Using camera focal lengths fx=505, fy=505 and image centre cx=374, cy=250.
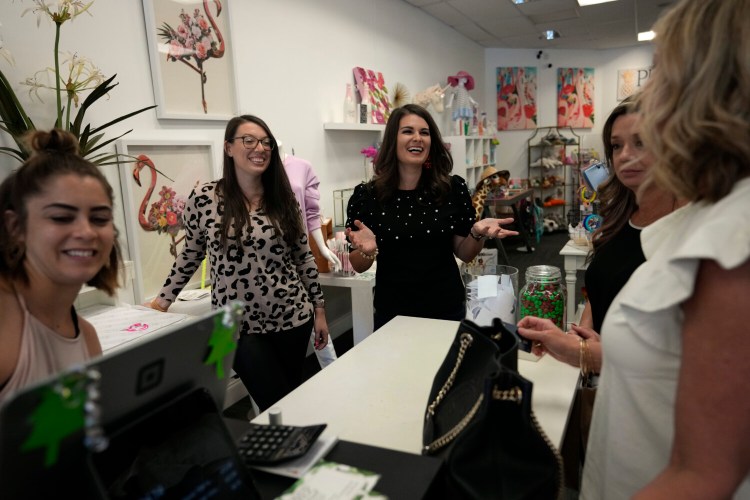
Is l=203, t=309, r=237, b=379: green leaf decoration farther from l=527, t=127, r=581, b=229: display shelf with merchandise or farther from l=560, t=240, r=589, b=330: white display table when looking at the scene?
l=527, t=127, r=581, b=229: display shelf with merchandise

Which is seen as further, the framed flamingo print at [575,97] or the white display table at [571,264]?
the framed flamingo print at [575,97]

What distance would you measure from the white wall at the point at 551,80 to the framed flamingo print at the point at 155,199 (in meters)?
6.74

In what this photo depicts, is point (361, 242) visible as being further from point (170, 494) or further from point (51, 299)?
point (170, 494)

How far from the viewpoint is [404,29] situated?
17.5 feet

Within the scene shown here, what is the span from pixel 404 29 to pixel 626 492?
523cm

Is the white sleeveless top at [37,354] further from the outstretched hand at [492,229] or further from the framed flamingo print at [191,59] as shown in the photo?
the framed flamingo print at [191,59]

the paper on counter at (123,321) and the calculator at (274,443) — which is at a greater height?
the calculator at (274,443)

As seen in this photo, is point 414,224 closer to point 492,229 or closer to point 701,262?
point 492,229

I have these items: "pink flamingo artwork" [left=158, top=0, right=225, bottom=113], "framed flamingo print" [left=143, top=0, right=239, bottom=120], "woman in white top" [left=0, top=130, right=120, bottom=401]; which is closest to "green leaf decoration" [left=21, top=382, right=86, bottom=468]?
"woman in white top" [left=0, top=130, right=120, bottom=401]

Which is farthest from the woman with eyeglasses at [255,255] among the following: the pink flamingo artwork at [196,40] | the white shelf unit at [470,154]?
the white shelf unit at [470,154]

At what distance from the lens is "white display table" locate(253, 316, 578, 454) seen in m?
1.16

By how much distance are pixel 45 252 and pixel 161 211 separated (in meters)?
1.80

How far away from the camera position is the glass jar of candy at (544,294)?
1.59 meters

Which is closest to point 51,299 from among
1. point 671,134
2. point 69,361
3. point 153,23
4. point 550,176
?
point 69,361
